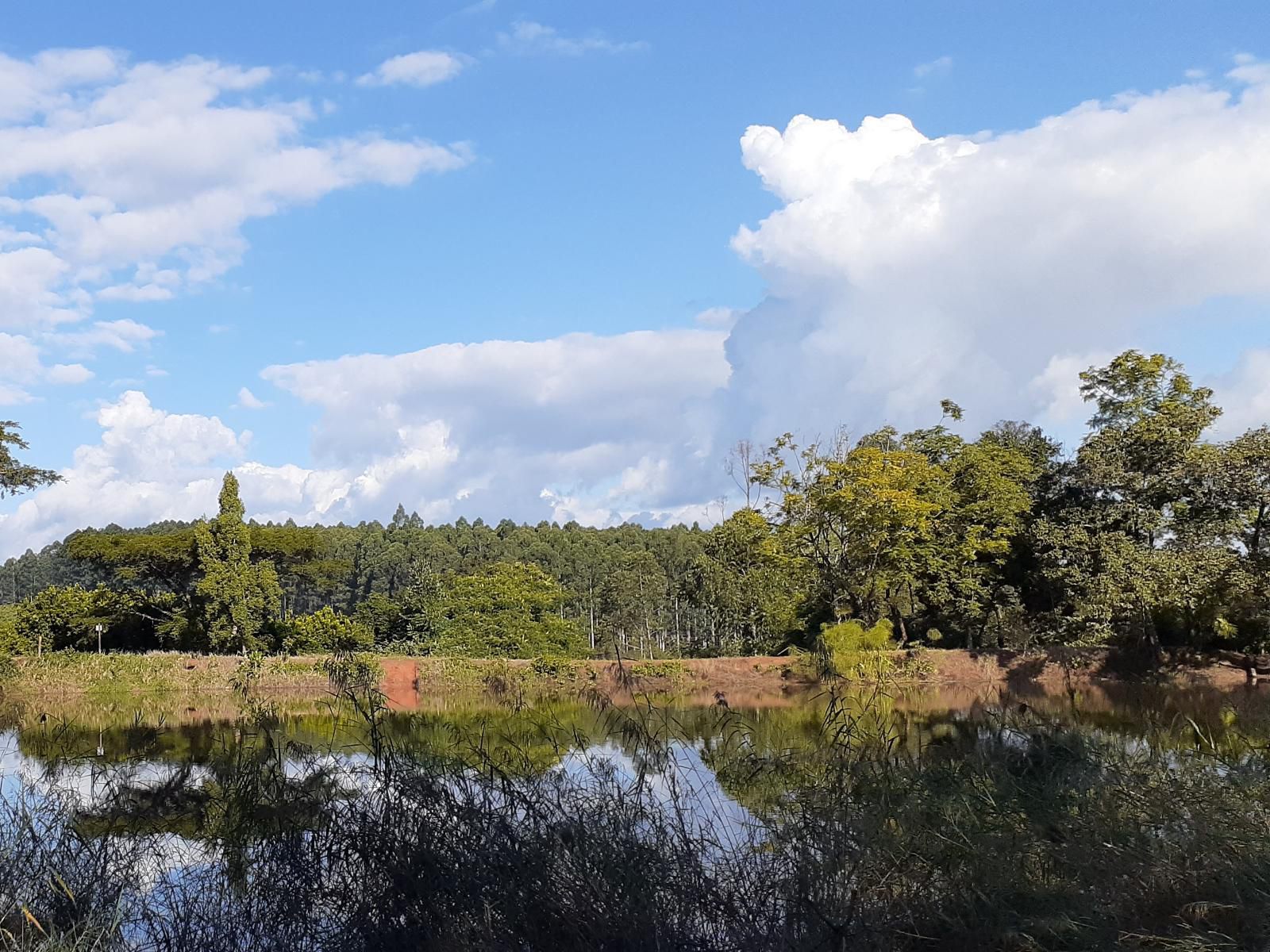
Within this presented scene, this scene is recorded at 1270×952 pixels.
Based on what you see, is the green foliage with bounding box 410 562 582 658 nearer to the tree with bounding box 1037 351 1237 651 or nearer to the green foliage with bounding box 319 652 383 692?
the tree with bounding box 1037 351 1237 651

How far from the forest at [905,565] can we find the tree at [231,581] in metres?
0.06

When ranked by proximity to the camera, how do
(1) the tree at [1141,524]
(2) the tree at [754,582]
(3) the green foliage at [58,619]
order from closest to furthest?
(1) the tree at [1141,524] → (2) the tree at [754,582] → (3) the green foliage at [58,619]

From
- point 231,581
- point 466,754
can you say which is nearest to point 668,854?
point 466,754

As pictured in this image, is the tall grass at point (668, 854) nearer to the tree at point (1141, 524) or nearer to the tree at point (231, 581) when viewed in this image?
the tree at point (1141, 524)

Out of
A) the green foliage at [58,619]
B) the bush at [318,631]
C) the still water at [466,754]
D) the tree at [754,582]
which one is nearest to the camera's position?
the still water at [466,754]

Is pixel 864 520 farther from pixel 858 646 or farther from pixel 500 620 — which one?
pixel 500 620

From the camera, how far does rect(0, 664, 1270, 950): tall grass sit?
391 cm

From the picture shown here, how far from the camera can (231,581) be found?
36344mm

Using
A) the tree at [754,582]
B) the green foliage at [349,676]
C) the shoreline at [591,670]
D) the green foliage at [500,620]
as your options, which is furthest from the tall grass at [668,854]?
the green foliage at [500,620]

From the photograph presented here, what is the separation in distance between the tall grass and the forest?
13.2 metres

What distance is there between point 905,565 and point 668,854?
25705 millimetres

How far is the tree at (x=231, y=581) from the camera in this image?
Answer: 1426 inches

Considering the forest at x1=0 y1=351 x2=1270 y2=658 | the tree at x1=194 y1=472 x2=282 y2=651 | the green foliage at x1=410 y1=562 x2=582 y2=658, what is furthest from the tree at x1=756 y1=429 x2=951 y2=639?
the tree at x1=194 y1=472 x2=282 y2=651

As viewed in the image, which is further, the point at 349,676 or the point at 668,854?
the point at 349,676
